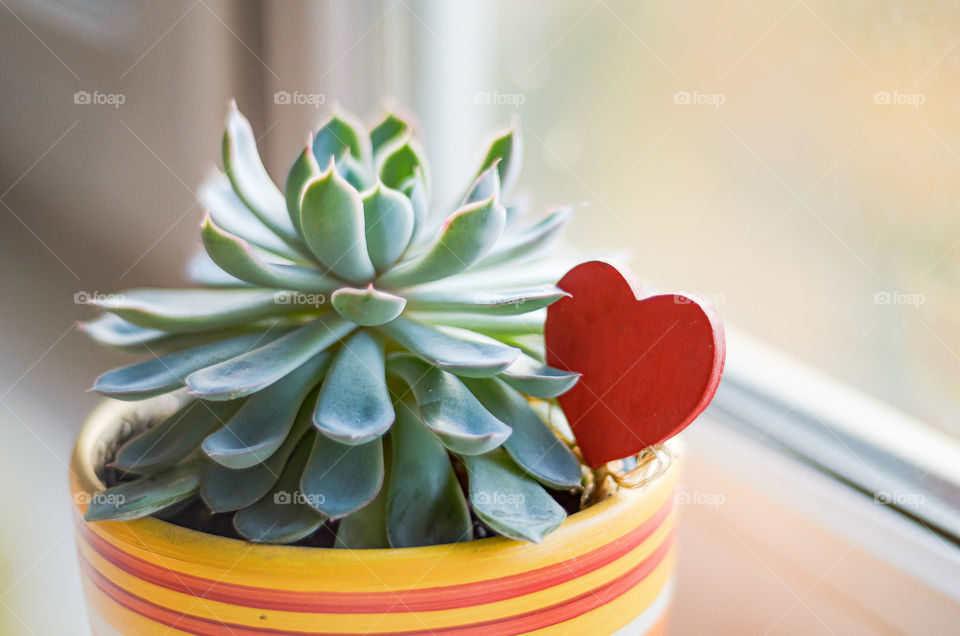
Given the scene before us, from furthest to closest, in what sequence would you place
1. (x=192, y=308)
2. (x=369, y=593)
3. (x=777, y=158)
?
(x=777, y=158)
(x=192, y=308)
(x=369, y=593)

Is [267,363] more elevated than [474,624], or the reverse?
[267,363]

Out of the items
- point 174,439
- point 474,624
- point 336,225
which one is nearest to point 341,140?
point 336,225

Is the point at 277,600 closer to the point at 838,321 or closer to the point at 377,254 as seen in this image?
the point at 377,254

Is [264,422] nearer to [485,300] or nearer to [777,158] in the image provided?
[485,300]

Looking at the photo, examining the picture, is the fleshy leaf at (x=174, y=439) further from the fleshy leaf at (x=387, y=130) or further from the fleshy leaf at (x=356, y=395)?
the fleshy leaf at (x=387, y=130)

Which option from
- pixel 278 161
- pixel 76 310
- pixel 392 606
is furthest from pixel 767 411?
pixel 76 310

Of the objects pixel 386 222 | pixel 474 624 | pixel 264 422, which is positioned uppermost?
pixel 386 222

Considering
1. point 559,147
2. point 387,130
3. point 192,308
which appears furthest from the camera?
point 559,147

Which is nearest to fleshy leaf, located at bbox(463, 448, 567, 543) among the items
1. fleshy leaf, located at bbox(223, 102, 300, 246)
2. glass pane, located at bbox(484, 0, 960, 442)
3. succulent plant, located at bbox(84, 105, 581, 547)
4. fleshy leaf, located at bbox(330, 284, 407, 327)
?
succulent plant, located at bbox(84, 105, 581, 547)
